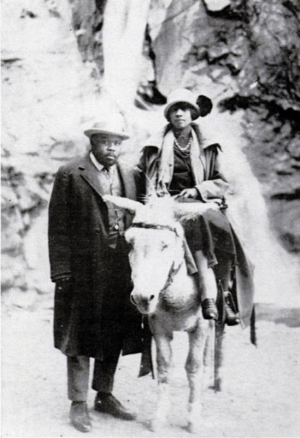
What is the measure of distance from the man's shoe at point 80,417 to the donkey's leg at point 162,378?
0.34m

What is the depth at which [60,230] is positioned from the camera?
3086mm

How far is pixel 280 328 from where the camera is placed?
3721 millimetres

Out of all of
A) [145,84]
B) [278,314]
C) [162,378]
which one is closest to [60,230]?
[162,378]

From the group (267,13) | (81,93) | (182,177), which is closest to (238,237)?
(182,177)

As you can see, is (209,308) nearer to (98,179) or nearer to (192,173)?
(192,173)

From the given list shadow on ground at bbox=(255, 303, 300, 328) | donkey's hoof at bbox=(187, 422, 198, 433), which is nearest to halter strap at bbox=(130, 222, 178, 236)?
donkey's hoof at bbox=(187, 422, 198, 433)

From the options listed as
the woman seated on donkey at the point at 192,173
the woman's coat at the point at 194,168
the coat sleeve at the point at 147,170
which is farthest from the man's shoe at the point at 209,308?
the coat sleeve at the point at 147,170

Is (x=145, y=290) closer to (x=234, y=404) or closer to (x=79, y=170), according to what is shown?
(x=79, y=170)

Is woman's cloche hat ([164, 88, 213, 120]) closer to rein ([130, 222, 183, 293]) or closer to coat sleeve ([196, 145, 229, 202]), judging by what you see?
coat sleeve ([196, 145, 229, 202])

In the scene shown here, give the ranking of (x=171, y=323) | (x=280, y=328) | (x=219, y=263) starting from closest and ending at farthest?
(x=171, y=323) < (x=219, y=263) < (x=280, y=328)

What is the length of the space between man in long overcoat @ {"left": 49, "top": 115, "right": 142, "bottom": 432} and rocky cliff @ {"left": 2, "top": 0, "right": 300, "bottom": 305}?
113 centimetres

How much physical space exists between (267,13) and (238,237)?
1.60m

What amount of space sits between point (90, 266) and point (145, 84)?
1.87 metres

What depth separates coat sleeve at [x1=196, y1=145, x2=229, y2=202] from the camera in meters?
3.17
